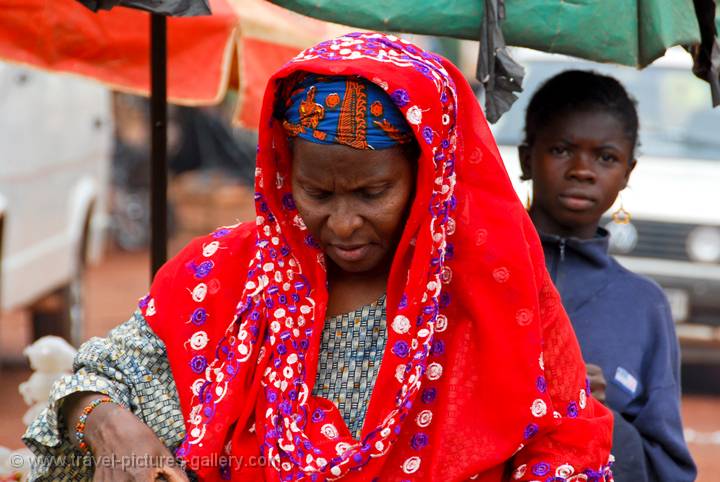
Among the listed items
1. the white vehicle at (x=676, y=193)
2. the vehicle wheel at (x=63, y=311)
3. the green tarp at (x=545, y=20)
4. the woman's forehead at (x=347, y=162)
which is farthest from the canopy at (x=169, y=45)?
the vehicle wheel at (x=63, y=311)

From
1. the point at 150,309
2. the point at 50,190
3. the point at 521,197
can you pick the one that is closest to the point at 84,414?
the point at 150,309

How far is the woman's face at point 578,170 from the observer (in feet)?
10.9

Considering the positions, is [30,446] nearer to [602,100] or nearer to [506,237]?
[506,237]

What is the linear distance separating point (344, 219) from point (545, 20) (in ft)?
2.59

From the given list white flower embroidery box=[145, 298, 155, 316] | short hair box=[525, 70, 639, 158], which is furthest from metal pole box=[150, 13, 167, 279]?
short hair box=[525, 70, 639, 158]

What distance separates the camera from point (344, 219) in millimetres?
2346

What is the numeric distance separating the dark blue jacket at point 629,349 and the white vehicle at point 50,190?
12.9ft

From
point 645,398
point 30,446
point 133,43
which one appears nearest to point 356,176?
point 30,446

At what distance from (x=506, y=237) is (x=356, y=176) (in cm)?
36

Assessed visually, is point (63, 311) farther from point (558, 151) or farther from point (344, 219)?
point (344, 219)

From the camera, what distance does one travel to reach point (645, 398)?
10.3 feet

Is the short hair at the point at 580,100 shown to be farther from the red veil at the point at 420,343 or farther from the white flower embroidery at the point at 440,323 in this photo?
the white flower embroidery at the point at 440,323

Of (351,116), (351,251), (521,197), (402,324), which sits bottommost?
(521,197)

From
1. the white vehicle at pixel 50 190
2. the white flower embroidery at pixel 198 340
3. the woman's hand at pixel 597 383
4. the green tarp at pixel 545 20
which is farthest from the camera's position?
the white vehicle at pixel 50 190
